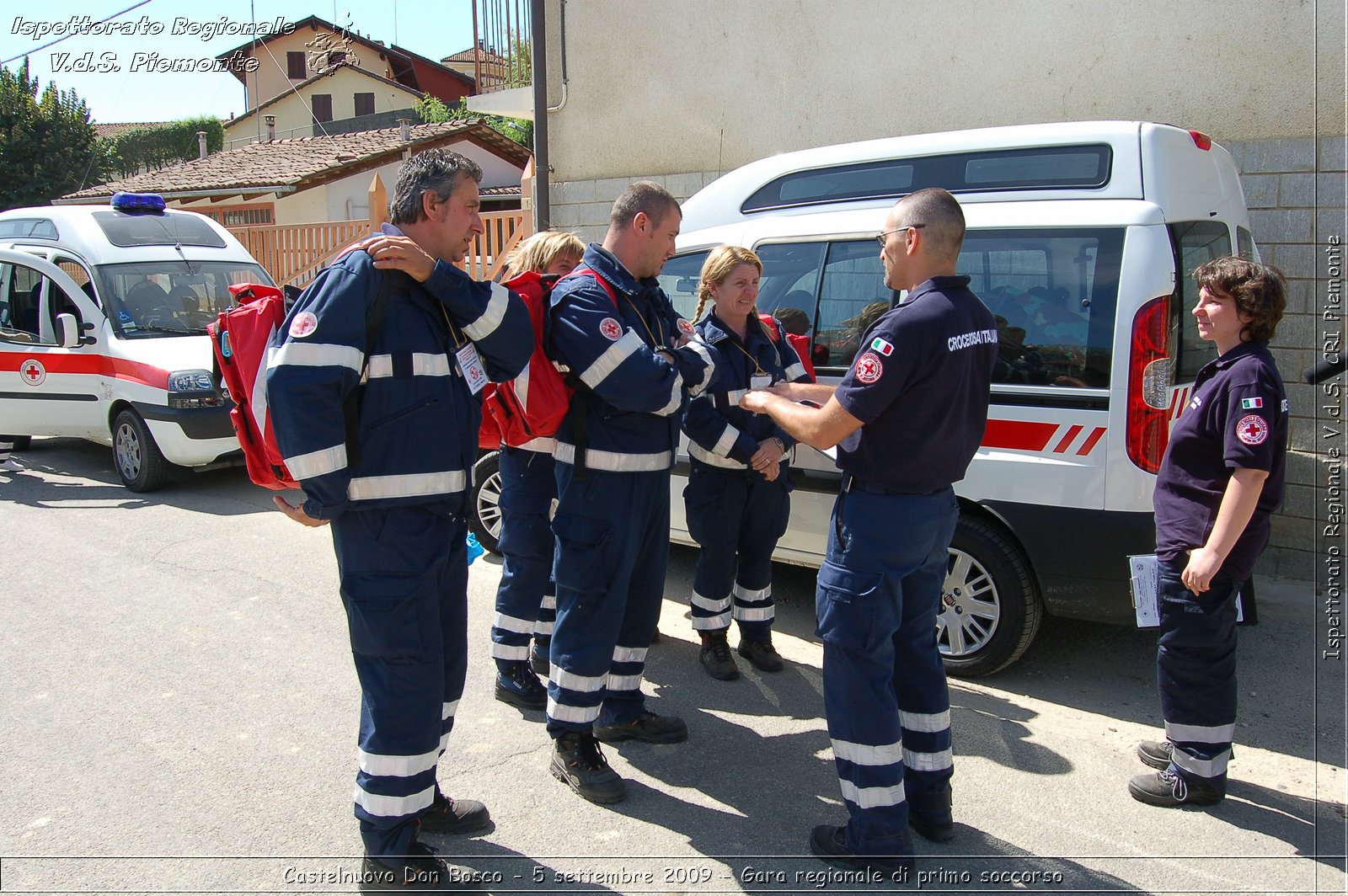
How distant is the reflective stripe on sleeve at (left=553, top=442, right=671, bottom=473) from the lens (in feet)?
11.0

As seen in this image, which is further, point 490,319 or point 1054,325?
point 1054,325

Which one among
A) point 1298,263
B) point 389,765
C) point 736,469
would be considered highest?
point 1298,263

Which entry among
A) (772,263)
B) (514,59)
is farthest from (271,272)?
(772,263)

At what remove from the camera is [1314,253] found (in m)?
6.07

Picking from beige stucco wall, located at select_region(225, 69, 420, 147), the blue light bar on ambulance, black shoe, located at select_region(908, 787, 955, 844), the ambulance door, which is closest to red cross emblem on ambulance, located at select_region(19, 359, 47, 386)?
the ambulance door

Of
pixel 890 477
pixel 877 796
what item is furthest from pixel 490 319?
pixel 877 796

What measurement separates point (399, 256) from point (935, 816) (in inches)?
95.4

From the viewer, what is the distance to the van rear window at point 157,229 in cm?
880

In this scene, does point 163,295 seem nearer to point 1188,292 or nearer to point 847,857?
point 847,857

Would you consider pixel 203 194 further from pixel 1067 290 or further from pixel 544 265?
pixel 1067 290

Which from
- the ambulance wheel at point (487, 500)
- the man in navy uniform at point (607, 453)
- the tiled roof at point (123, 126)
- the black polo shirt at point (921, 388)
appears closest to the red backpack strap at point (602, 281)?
the man in navy uniform at point (607, 453)

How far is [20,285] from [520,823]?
809 centimetres

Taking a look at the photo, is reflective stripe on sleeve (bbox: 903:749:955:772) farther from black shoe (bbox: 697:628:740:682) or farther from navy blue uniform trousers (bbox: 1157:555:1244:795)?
black shoe (bbox: 697:628:740:682)

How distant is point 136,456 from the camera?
8.02 m
